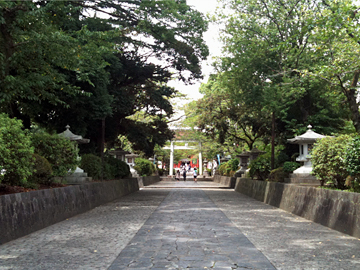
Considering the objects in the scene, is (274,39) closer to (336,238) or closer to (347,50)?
(347,50)

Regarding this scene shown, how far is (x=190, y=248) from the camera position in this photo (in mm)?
6480

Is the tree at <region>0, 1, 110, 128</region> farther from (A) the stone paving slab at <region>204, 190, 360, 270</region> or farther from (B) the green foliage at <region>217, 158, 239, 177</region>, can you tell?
(B) the green foliage at <region>217, 158, 239, 177</region>

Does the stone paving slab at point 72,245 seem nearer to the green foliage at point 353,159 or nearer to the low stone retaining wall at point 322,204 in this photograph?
the low stone retaining wall at point 322,204

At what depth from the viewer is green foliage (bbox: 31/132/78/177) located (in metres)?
12.9

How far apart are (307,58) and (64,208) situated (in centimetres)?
1305

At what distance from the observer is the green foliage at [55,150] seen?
42.3ft

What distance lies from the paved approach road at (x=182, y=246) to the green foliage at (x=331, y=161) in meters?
1.56

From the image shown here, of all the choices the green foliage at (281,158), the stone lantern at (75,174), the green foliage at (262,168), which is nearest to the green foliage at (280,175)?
the green foliage at (262,168)

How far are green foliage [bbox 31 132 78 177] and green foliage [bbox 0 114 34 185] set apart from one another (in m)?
3.39

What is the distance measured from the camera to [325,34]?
1309 cm

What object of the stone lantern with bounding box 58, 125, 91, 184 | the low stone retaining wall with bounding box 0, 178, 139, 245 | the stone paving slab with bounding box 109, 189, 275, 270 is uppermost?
the stone lantern with bounding box 58, 125, 91, 184

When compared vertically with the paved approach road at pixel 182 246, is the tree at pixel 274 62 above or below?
above

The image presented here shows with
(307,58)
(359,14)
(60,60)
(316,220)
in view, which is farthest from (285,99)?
(60,60)

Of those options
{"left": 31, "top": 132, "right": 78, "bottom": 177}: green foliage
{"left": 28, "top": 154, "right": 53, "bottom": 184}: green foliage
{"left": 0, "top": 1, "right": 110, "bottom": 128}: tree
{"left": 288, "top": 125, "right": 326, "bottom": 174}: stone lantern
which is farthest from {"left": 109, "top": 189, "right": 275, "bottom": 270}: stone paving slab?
{"left": 288, "top": 125, "right": 326, "bottom": 174}: stone lantern
